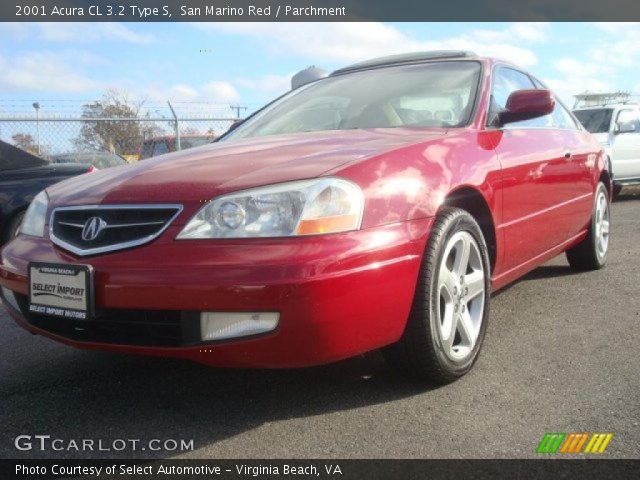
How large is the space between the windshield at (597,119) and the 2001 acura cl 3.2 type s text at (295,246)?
883 cm

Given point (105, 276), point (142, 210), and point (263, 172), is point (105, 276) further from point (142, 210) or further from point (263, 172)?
point (263, 172)

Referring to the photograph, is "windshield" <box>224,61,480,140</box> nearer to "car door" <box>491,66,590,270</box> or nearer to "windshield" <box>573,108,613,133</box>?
"car door" <box>491,66,590,270</box>

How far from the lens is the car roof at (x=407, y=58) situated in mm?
3715

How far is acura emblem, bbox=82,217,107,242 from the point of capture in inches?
90.2

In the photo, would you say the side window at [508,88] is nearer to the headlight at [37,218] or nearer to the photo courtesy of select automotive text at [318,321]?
the photo courtesy of select automotive text at [318,321]

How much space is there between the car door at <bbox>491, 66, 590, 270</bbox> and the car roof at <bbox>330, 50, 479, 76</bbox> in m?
0.25

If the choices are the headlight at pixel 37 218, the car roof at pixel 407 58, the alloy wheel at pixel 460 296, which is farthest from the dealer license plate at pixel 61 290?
the car roof at pixel 407 58

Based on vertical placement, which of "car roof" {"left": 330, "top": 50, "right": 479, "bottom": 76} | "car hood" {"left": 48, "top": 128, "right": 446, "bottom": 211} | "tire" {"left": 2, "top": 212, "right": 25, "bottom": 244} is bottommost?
"tire" {"left": 2, "top": 212, "right": 25, "bottom": 244}

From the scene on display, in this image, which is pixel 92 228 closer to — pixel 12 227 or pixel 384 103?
pixel 384 103

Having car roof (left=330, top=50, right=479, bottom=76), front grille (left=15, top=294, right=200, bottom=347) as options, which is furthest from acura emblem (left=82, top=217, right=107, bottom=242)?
car roof (left=330, top=50, right=479, bottom=76)

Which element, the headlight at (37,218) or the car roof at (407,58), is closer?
the headlight at (37,218)

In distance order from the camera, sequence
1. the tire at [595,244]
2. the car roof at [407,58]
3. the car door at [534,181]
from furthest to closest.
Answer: the tire at [595,244]
the car roof at [407,58]
the car door at [534,181]

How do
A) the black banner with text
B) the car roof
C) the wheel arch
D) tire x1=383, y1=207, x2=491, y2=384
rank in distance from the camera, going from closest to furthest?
the black banner with text → tire x1=383, y1=207, x2=491, y2=384 → the wheel arch → the car roof

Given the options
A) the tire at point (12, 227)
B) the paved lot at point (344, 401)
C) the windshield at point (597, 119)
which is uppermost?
the windshield at point (597, 119)
